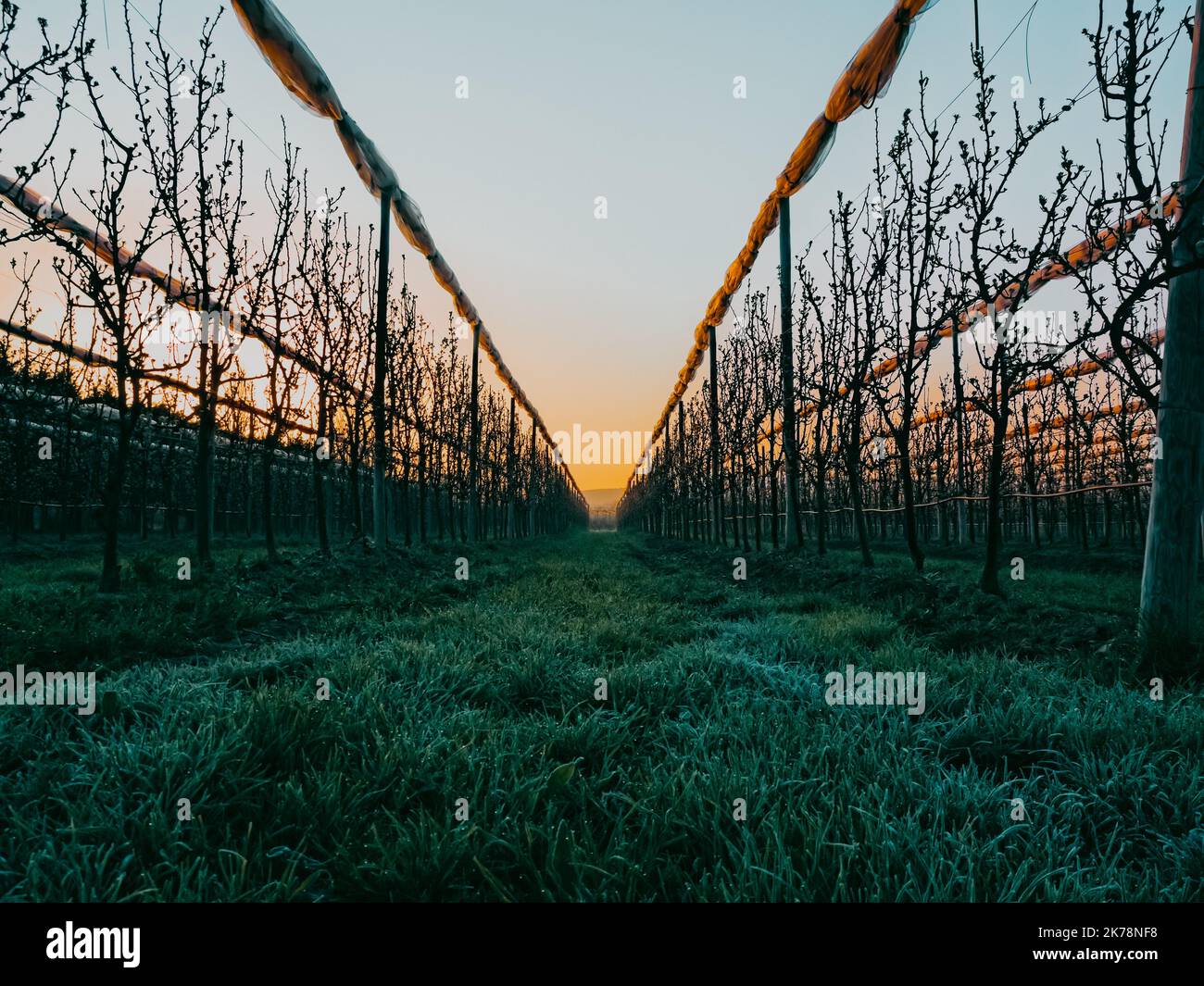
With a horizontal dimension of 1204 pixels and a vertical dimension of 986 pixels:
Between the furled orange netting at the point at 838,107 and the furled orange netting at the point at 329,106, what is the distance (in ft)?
25.5

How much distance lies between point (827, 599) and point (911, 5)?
7359 mm

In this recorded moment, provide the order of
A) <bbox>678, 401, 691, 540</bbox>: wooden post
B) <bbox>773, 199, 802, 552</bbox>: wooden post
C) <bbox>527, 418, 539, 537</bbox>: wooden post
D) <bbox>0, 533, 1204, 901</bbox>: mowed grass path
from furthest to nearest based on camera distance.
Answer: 1. <bbox>527, 418, 539, 537</bbox>: wooden post
2. <bbox>678, 401, 691, 540</bbox>: wooden post
3. <bbox>773, 199, 802, 552</bbox>: wooden post
4. <bbox>0, 533, 1204, 901</bbox>: mowed grass path

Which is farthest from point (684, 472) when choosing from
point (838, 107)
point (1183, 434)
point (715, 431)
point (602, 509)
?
point (602, 509)

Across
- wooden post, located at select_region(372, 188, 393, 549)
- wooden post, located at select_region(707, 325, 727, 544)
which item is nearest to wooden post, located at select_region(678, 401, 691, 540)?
wooden post, located at select_region(707, 325, 727, 544)

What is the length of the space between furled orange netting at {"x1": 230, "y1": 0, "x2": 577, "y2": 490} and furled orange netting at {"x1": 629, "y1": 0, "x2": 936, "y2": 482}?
7.78 m

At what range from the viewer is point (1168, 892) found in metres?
1.41

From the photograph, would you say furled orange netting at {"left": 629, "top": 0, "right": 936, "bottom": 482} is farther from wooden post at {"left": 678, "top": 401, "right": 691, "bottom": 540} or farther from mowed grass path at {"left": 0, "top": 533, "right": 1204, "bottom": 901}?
wooden post at {"left": 678, "top": 401, "right": 691, "bottom": 540}

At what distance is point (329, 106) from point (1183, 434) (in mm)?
10922

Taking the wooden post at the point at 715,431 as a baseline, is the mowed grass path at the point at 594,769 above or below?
below

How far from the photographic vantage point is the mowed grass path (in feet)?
4.80

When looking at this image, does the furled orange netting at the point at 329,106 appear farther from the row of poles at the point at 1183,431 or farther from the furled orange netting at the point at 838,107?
the row of poles at the point at 1183,431

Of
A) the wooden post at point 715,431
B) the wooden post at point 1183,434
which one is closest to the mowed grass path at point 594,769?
the wooden post at point 1183,434

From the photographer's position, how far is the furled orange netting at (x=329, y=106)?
22.1ft
